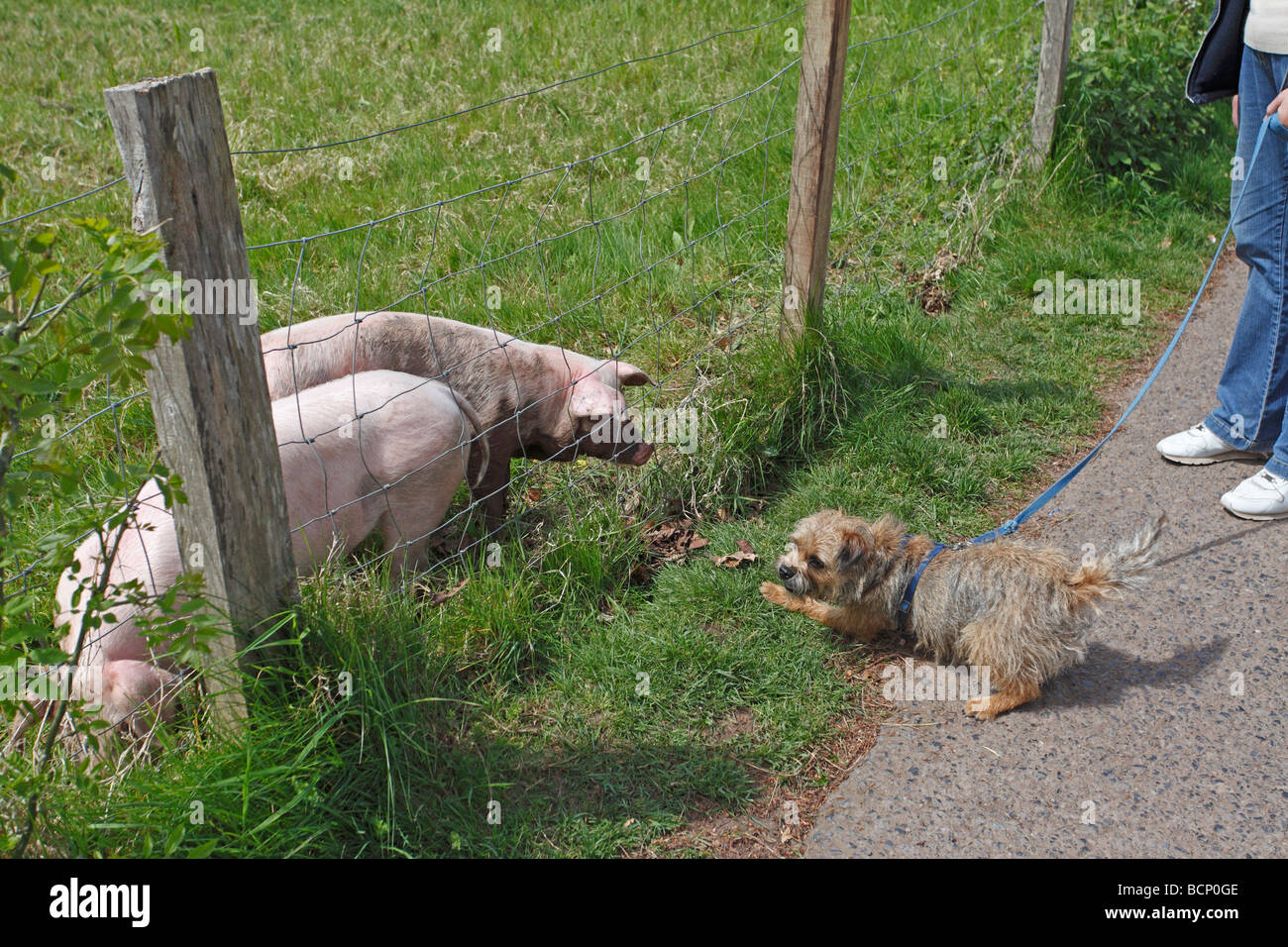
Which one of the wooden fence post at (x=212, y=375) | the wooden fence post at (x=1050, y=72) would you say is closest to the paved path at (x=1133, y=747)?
the wooden fence post at (x=212, y=375)

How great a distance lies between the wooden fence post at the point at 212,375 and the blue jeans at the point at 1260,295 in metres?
3.81

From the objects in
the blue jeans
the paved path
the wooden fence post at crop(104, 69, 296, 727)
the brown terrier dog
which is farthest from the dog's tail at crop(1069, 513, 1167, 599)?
the wooden fence post at crop(104, 69, 296, 727)

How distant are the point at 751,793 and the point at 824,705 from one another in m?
0.47

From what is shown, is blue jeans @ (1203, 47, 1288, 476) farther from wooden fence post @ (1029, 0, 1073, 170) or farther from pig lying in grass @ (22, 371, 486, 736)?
pig lying in grass @ (22, 371, 486, 736)

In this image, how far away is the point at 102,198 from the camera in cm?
660

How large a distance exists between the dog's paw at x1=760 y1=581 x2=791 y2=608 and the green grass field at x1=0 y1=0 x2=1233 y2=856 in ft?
0.26

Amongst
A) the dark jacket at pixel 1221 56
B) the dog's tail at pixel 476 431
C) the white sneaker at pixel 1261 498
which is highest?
the dark jacket at pixel 1221 56

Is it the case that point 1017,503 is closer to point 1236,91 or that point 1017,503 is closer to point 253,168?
point 1236,91

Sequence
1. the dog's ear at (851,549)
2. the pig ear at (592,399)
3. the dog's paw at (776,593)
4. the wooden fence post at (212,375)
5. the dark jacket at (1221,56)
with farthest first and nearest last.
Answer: the pig ear at (592,399) < the dark jacket at (1221,56) < the dog's paw at (776,593) < the dog's ear at (851,549) < the wooden fence post at (212,375)

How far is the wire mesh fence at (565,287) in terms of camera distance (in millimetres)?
3789

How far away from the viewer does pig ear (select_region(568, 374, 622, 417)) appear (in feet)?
14.4

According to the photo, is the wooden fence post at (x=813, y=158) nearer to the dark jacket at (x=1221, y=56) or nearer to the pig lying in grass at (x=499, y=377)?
the pig lying in grass at (x=499, y=377)

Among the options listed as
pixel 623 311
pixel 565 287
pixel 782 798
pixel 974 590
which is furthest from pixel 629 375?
pixel 782 798

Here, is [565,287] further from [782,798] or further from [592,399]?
[782,798]
